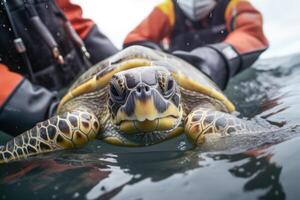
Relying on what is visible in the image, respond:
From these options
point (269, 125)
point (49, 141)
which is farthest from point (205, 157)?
point (49, 141)

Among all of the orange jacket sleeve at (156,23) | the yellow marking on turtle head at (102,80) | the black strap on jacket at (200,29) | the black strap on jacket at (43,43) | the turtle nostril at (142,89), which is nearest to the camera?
the turtle nostril at (142,89)

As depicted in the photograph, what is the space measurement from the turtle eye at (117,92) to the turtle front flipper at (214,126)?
39 cm

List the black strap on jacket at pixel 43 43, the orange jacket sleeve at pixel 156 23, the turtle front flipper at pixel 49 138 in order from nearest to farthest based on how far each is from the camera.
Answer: the turtle front flipper at pixel 49 138 < the black strap on jacket at pixel 43 43 < the orange jacket sleeve at pixel 156 23

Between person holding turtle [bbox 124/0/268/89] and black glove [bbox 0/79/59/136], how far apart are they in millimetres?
1893

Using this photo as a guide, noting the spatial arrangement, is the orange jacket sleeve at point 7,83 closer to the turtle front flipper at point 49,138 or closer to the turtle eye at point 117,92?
the turtle front flipper at point 49,138

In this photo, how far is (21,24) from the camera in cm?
352

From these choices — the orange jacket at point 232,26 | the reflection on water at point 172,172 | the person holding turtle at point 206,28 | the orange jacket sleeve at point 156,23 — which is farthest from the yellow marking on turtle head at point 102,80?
the orange jacket sleeve at point 156,23

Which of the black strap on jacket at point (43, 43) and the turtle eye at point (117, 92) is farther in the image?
the black strap on jacket at point (43, 43)

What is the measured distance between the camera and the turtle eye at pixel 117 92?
229cm

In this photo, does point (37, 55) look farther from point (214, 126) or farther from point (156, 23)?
point (156, 23)

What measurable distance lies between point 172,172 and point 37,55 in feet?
7.66

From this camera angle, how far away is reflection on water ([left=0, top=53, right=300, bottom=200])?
1.39 metres

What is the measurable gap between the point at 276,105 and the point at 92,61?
2.00 m

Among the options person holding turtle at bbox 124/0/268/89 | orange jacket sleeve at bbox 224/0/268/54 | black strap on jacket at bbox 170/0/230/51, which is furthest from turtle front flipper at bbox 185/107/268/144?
black strap on jacket at bbox 170/0/230/51
